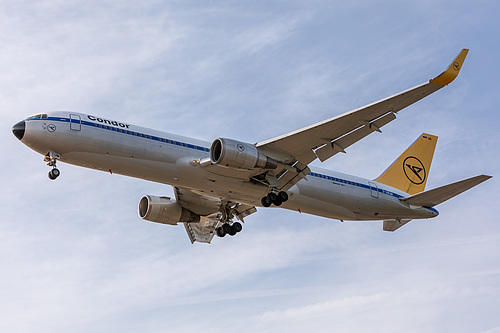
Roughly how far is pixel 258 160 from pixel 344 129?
4.47 m

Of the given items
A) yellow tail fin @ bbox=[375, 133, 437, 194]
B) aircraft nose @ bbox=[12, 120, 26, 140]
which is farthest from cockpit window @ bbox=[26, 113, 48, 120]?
yellow tail fin @ bbox=[375, 133, 437, 194]

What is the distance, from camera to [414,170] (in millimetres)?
42719

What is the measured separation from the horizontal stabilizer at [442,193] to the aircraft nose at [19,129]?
2148cm

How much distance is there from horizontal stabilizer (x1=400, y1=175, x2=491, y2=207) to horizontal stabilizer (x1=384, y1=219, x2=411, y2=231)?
5.69ft

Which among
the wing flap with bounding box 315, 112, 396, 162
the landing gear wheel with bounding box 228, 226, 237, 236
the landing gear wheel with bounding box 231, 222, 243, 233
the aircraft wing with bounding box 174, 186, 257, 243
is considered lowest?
the wing flap with bounding box 315, 112, 396, 162

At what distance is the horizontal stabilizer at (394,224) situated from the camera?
1576 inches

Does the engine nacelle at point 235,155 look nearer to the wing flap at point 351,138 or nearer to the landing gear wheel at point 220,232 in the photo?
the wing flap at point 351,138

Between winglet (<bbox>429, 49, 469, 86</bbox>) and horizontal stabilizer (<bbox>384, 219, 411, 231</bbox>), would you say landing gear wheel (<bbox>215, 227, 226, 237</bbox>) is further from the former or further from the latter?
winglet (<bbox>429, 49, 469, 86</bbox>)

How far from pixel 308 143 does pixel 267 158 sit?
218cm

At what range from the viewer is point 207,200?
39.4 metres

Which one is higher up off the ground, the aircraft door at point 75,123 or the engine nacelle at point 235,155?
the aircraft door at point 75,123

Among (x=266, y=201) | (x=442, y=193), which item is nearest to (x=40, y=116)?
(x=266, y=201)

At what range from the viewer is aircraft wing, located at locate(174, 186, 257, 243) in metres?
39.2

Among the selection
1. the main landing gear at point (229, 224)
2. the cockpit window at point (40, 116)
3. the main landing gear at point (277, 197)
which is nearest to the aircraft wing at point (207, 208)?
the main landing gear at point (229, 224)
